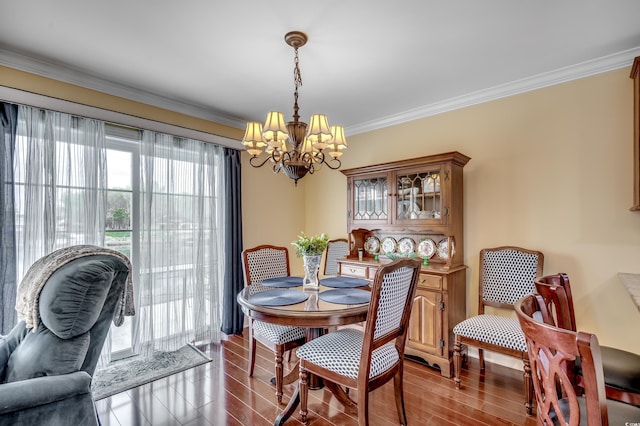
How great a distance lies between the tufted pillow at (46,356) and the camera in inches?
55.2

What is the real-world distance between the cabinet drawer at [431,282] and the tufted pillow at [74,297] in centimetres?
239

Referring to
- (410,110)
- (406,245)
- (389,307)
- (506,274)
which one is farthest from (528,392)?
(410,110)

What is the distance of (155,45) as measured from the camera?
218cm

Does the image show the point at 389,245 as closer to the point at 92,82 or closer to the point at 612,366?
the point at 612,366

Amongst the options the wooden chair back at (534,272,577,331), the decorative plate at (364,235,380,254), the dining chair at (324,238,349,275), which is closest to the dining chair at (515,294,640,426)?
the wooden chair back at (534,272,577,331)

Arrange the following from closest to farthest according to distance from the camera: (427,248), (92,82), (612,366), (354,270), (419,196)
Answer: (612,366)
(92,82)
(419,196)
(427,248)
(354,270)

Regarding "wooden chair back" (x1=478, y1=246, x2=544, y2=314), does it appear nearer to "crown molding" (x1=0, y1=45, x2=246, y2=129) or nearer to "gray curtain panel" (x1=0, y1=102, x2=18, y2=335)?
"crown molding" (x1=0, y1=45, x2=246, y2=129)

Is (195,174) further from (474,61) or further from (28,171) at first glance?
(474,61)

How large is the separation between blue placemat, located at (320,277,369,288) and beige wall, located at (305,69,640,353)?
124 centimetres

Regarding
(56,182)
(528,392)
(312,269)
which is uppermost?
(56,182)

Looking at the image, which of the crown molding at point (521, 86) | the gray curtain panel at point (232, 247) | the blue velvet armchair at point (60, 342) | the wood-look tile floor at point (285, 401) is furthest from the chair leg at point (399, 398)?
the crown molding at point (521, 86)

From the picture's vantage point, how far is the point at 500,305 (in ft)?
8.78

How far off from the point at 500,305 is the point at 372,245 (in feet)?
4.77

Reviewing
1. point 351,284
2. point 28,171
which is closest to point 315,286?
point 351,284
